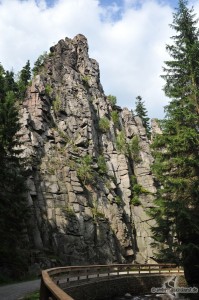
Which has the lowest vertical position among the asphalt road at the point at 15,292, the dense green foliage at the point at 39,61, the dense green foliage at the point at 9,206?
the asphalt road at the point at 15,292

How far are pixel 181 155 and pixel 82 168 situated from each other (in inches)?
1071

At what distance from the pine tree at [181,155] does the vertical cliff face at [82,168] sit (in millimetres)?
9533

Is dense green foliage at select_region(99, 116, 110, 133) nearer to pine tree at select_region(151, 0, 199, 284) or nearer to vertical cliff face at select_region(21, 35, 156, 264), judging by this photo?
vertical cliff face at select_region(21, 35, 156, 264)

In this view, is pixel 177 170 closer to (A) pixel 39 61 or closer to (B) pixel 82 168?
(B) pixel 82 168

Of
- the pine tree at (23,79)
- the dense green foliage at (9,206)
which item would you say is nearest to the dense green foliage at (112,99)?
the pine tree at (23,79)

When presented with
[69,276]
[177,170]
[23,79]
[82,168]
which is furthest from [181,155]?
[23,79]

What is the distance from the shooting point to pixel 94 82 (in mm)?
71438

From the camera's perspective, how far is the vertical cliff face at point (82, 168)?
128ft

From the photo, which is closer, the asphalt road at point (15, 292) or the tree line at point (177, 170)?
the asphalt road at point (15, 292)

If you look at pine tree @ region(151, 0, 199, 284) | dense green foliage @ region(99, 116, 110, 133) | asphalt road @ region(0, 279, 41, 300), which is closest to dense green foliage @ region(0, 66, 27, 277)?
asphalt road @ region(0, 279, 41, 300)

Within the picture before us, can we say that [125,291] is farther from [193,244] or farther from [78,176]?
[78,176]

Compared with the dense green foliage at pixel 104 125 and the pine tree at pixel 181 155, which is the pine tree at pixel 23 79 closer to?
the dense green foliage at pixel 104 125

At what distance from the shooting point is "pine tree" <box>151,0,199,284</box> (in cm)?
1748

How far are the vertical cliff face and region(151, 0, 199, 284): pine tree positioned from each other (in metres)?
9.53
